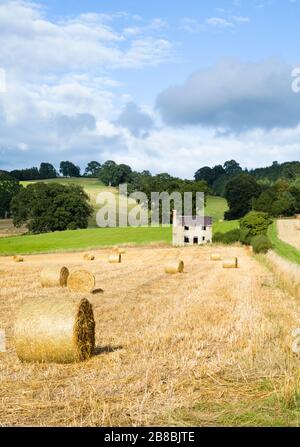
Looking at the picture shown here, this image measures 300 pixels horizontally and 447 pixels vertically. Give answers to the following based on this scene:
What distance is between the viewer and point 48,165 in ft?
639

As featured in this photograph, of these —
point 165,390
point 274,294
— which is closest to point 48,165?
point 274,294

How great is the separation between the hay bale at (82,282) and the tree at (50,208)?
76.7m

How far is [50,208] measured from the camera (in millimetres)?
100812

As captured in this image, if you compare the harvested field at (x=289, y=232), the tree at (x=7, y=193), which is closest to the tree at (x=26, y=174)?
the tree at (x=7, y=193)

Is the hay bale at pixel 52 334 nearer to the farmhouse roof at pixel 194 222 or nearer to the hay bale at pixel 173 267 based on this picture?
the hay bale at pixel 173 267

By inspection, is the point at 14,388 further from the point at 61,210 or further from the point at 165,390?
the point at 61,210

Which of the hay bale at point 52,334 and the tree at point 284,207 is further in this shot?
the tree at point 284,207

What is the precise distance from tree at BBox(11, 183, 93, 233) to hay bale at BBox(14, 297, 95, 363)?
3520 inches

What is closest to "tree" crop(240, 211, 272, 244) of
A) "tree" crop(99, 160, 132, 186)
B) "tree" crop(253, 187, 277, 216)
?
"tree" crop(253, 187, 277, 216)

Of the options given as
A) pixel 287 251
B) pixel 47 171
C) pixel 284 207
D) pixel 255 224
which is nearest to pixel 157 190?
pixel 284 207

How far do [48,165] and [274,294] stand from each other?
178947 mm

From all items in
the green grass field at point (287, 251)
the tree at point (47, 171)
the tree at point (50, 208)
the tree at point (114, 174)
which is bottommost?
the green grass field at point (287, 251)

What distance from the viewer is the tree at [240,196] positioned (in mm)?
133625

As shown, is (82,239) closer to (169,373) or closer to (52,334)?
(52,334)
